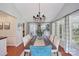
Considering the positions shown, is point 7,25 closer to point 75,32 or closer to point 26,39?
point 26,39

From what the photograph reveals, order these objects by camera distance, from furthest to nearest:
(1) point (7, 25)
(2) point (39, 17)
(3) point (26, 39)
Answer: (2) point (39, 17)
(3) point (26, 39)
(1) point (7, 25)

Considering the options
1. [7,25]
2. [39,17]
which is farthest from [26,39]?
[39,17]

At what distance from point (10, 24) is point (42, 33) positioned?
2.75 feet

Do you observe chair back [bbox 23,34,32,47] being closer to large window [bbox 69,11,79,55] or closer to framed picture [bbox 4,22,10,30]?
framed picture [bbox 4,22,10,30]

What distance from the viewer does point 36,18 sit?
3725mm

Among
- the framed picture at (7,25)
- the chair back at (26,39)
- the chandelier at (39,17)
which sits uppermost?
the chandelier at (39,17)

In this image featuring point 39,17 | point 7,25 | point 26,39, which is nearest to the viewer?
point 7,25

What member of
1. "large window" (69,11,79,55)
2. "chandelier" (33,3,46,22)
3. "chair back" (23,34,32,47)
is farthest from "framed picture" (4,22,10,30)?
"large window" (69,11,79,55)

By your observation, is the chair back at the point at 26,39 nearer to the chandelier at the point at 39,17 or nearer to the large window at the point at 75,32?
the chandelier at the point at 39,17

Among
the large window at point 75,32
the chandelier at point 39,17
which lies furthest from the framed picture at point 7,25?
the large window at point 75,32

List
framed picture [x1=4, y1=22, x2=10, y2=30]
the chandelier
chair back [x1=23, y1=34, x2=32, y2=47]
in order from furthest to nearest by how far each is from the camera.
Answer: the chandelier
chair back [x1=23, y1=34, x2=32, y2=47]
framed picture [x1=4, y1=22, x2=10, y2=30]

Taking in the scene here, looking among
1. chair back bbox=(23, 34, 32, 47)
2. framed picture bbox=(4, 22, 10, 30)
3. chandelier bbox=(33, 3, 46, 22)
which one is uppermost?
chandelier bbox=(33, 3, 46, 22)

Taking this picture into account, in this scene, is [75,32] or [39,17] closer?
[75,32]

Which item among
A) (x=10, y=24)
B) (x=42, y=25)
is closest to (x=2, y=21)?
(x=10, y=24)
